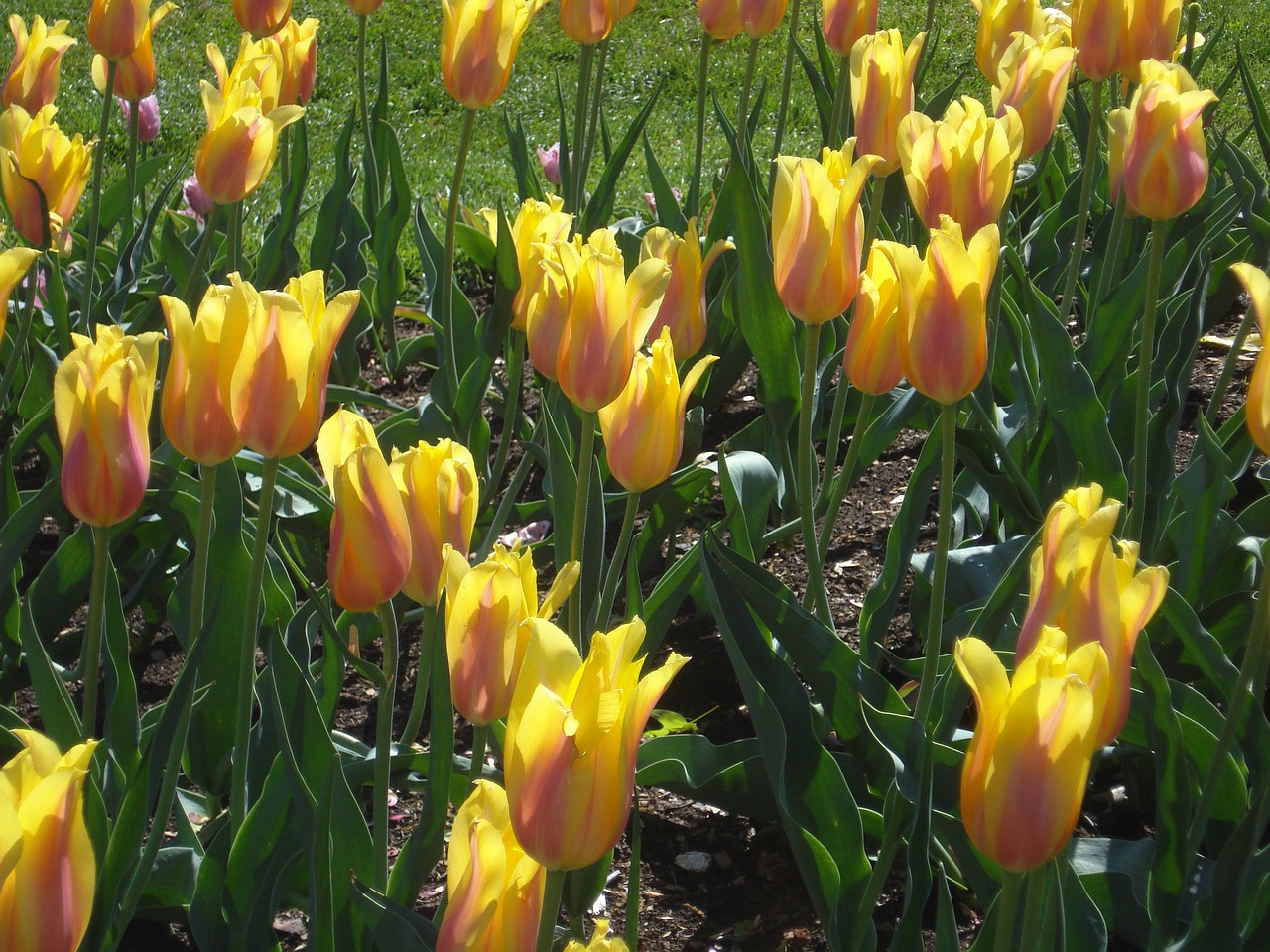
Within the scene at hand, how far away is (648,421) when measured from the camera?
4.35ft

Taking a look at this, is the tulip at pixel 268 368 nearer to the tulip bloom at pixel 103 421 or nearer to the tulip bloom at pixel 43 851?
the tulip bloom at pixel 103 421

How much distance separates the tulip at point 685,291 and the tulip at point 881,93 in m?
0.30

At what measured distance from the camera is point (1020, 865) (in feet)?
2.71

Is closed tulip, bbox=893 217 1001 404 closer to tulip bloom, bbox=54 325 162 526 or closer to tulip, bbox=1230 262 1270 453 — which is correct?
tulip, bbox=1230 262 1270 453

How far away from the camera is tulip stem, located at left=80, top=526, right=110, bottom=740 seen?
3.95 ft

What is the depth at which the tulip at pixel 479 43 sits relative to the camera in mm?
2021

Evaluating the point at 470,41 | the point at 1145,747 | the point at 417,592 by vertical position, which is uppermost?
the point at 470,41

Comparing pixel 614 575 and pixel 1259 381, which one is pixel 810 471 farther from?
pixel 1259 381

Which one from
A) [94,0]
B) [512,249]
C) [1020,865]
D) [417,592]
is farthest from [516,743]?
[94,0]

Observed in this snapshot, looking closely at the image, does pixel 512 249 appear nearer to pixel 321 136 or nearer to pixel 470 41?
pixel 470 41

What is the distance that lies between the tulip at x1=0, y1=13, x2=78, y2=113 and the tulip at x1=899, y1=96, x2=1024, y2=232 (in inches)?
60.9

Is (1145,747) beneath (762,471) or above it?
beneath

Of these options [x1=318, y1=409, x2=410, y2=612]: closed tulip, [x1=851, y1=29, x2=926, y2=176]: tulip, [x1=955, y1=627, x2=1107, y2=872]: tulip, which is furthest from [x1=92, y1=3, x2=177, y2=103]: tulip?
[x1=955, y1=627, x2=1107, y2=872]: tulip

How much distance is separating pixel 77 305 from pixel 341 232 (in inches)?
22.2
